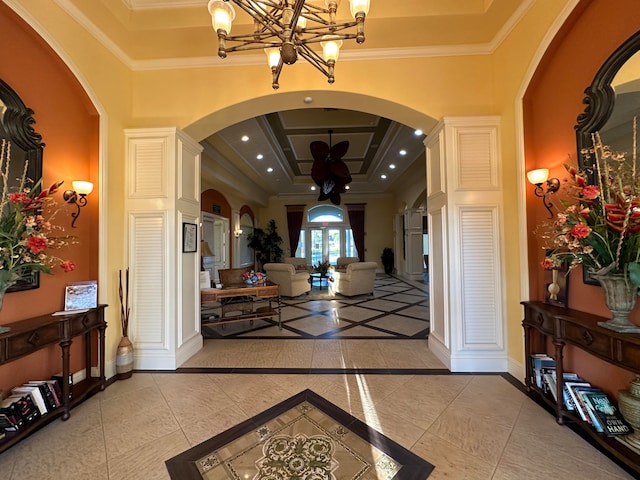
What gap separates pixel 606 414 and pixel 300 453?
2038mm

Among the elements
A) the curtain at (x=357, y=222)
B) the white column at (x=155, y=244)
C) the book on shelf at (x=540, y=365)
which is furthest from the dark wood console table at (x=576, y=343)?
the curtain at (x=357, y=222)

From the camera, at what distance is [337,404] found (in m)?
2.33

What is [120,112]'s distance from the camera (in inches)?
122

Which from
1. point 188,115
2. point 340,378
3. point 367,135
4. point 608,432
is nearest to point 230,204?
point 367,135

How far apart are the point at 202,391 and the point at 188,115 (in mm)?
3028

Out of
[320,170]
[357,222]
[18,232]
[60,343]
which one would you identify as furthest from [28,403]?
[357,222]

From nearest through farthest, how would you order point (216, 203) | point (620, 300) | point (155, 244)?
point (620, 300)
point (155, 244)
point (216, 203)

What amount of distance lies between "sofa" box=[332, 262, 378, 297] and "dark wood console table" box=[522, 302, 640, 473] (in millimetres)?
4528

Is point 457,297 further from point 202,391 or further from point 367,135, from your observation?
point 367,135

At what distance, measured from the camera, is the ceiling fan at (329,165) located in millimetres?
5639

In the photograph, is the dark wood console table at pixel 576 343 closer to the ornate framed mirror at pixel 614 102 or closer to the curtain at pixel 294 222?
the ornate framed mirror at pixel 614 102

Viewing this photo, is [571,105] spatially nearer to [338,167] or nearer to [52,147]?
[338,167]

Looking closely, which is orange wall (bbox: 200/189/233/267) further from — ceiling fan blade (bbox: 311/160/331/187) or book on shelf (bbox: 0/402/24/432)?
book on shelf (bbox: 0/402/24/432)

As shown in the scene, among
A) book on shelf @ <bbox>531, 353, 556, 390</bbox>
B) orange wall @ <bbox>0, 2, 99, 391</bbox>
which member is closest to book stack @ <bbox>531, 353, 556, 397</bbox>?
book on shelf @ <bbox>531, 353, 556, 390</bbox>
